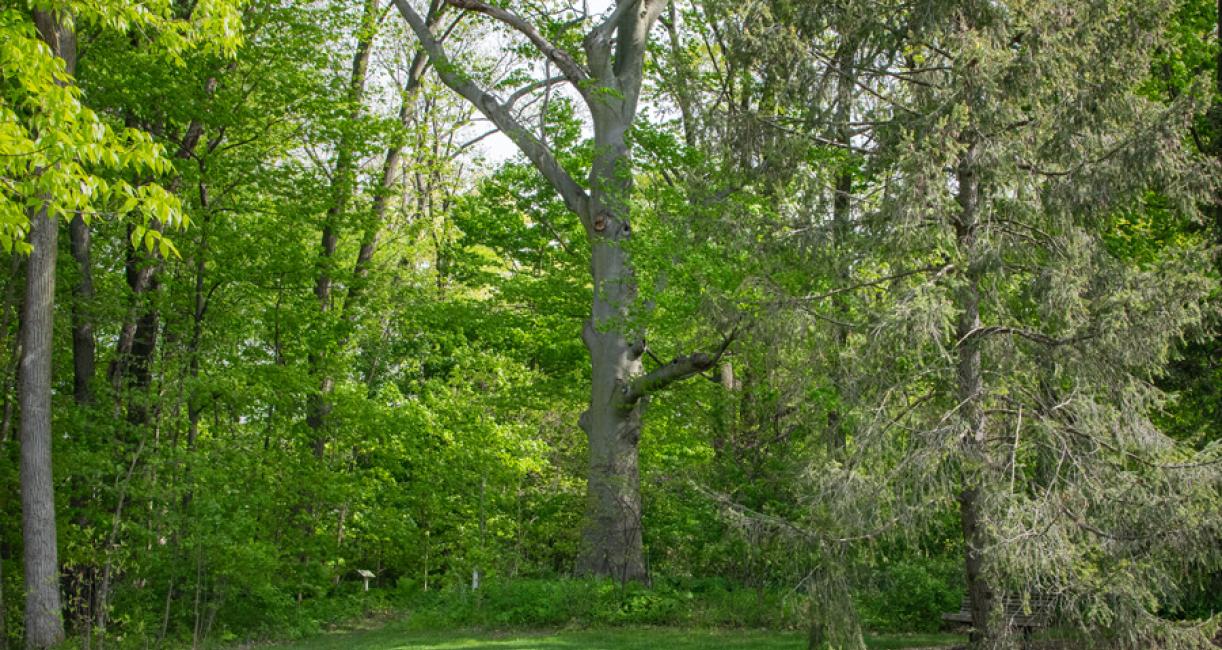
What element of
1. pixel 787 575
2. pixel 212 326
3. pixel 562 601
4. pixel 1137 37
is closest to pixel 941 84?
pixel 1137 37

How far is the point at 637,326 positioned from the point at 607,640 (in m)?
4.08

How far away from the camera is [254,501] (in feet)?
43.4

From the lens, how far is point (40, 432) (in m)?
10.6

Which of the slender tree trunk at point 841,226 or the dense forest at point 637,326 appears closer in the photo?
the dense forest at point 637,326

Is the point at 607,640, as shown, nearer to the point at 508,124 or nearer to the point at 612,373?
the point at 612,373

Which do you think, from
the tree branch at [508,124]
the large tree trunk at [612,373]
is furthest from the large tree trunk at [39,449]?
the large tree trunk at [612,373]

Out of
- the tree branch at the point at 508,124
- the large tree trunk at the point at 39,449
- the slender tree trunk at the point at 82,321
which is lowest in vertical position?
the large tree trunk at the point at 39,449

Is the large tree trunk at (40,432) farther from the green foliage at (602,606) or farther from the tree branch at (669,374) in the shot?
the tree branch at (669,374)

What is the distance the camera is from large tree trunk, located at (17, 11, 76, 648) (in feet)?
33.7

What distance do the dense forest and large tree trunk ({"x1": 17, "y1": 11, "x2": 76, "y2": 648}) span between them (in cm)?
4

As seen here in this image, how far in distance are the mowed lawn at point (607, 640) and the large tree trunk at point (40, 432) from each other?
104 inches

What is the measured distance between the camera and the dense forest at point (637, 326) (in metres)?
7.94

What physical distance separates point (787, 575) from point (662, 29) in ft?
38.1

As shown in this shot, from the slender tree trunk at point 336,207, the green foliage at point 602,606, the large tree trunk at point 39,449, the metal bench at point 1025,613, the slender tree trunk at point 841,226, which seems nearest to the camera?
the metal bench at point 1025,613
